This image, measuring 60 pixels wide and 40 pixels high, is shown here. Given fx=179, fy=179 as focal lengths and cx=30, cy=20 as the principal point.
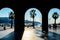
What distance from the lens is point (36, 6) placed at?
33938 millimetres

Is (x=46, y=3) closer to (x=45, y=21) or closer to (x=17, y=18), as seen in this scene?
(x=45, y=21)

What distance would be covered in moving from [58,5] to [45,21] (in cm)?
402

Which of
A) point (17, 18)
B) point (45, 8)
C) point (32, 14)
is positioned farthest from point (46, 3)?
point (32, 14)

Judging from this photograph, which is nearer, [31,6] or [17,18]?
[17,18]

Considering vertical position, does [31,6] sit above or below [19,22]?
above

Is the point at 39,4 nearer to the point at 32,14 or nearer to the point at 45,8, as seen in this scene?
the point at 45,8

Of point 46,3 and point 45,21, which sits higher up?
point 46,3

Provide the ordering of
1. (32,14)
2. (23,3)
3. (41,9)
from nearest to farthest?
1. (23,3)
2. (41,9)
3. (32,14)

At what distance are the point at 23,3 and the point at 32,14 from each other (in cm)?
3044

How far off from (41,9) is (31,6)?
1.96 meters

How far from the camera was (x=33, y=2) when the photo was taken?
33.2 meters

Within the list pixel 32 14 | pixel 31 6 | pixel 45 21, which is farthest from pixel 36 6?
pixel 32 14

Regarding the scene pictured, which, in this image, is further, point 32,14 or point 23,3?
point 32,14

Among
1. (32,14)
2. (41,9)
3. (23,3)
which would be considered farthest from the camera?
(32,14)
